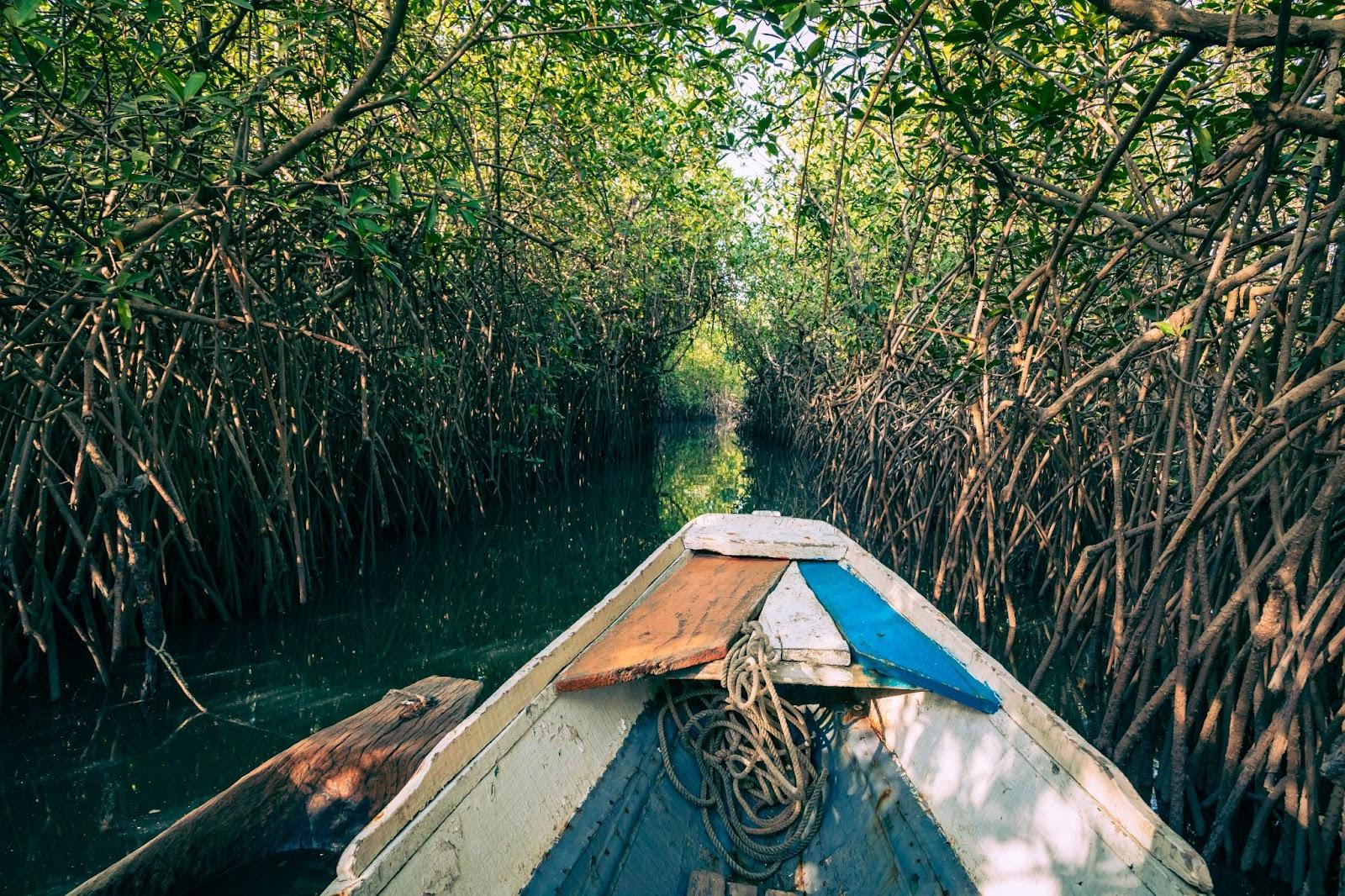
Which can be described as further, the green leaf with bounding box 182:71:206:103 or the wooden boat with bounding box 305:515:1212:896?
the green leaf with bounding box 182:71:206:103

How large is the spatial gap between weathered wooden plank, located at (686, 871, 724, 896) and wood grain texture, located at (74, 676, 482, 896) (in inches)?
46.7

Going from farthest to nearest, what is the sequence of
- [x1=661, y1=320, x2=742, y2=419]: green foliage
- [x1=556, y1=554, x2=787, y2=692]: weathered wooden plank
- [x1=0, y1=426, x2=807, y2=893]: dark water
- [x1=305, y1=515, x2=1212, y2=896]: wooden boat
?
[x1=661, y1=320, x2=742, y2=419]: green foliage → [x1=0, y1=426, x2=807, y2=893]: dark water → [x1=556, y1=554, x2=787, y2=692]: weathered wooden plank → [x1=305, y1=515, x2=1212, y2=896]: wooden boat

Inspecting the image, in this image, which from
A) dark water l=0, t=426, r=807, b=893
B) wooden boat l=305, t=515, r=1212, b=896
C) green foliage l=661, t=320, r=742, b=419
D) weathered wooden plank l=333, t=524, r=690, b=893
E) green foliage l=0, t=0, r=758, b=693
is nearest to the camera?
weathered wooden plank l=333, t=524, r=690, b=893

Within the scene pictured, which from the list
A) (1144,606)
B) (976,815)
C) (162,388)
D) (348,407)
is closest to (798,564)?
(1144,606)

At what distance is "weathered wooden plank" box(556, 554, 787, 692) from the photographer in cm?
279

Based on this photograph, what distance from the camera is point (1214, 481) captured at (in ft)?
8.36

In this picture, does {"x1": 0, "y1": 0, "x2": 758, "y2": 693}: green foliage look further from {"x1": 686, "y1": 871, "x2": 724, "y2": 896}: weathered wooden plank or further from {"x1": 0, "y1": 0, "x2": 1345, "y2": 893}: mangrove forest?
{"x1": 686, "y1": 871, "x2": 724, "y2": 896}: weathered wooden plank

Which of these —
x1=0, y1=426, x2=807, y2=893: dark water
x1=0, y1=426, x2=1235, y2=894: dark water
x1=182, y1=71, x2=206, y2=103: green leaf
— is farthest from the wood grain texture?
x1=182, y1=71, x2=206, y2=103: green leaf

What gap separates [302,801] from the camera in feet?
9.18

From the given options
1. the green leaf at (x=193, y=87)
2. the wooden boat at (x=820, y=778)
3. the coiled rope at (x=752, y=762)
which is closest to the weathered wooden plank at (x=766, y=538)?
the wooden boat at (x=820, y=778)

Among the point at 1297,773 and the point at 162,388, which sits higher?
the point at 162,388

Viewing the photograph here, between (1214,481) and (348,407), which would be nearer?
(1214,481)

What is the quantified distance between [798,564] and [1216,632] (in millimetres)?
1907

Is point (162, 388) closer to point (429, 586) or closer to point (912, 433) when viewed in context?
point (429, 586)
